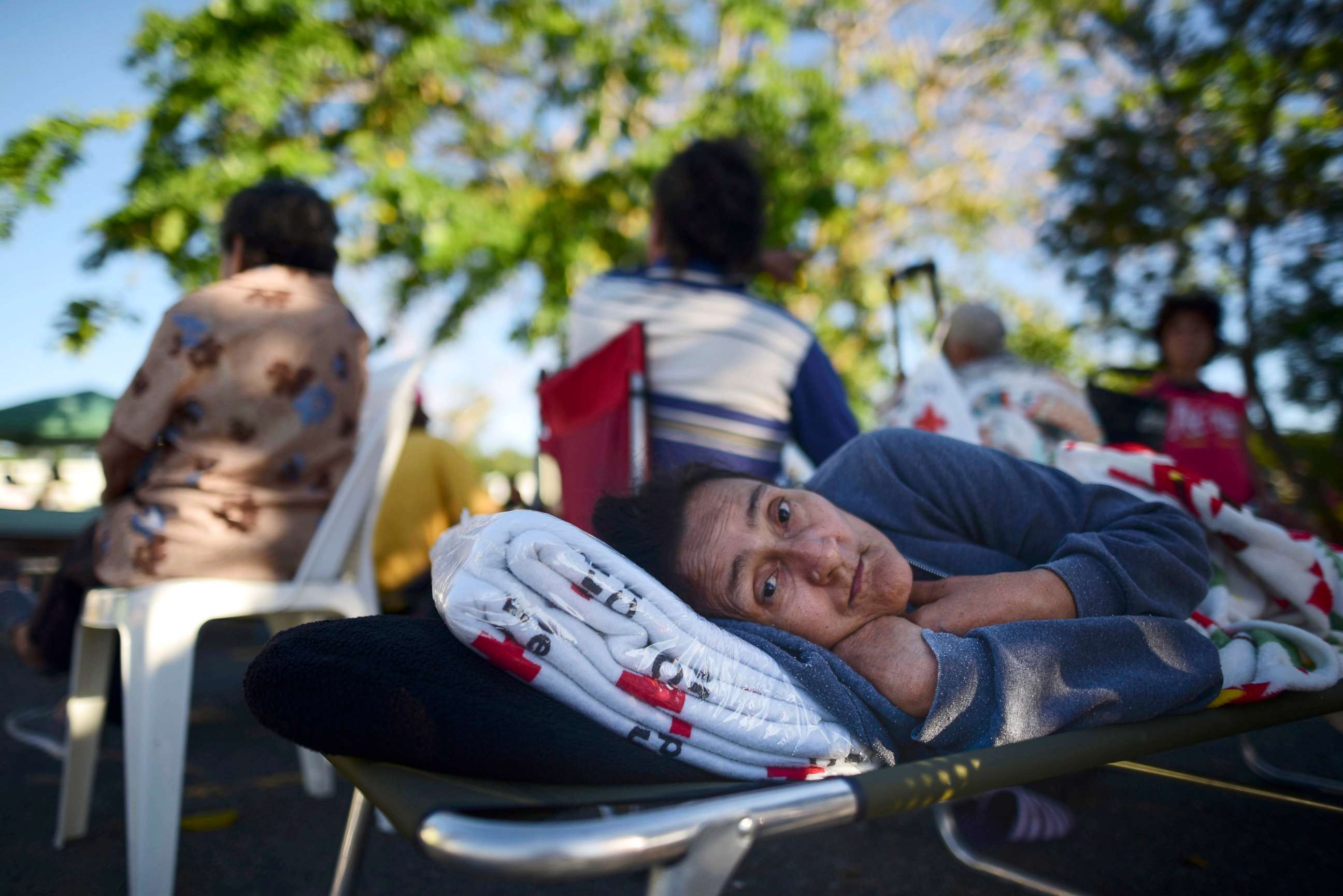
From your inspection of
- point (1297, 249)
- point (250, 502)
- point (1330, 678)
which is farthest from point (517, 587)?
point (1297, 249)

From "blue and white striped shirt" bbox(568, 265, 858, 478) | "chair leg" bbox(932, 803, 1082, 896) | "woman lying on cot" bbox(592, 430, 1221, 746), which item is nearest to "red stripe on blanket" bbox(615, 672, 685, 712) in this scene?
"woman lying on cot" bbox(592, 430, 1221, 746)

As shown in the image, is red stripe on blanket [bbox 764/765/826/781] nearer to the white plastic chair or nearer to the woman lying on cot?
the woman lying on cot

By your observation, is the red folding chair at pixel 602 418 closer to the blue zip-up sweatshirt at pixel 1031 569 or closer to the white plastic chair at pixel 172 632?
the white plastic chair at pixel 172 632

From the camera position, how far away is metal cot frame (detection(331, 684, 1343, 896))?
692 mm

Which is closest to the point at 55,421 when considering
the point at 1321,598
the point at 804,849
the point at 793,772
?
the point at 804,849

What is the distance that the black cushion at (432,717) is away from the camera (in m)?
0.89

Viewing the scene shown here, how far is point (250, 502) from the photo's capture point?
216 cm

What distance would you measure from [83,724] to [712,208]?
7.06ft

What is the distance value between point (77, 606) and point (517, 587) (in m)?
2.11

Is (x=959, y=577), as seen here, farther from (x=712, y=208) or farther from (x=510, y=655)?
(x=712, y=208)

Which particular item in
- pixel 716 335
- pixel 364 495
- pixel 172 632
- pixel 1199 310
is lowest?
pixel 172 632

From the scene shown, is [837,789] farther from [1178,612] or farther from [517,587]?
[1178,612]

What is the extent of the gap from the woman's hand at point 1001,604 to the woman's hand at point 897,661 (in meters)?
0.07

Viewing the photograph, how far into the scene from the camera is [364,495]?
239 centimetres
